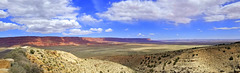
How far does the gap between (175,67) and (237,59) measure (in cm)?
743

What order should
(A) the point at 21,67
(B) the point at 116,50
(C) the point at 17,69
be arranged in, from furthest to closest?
1. (B) the point at 116,50
2. (A) the point at 21,67
3. (C) the point at 17,69

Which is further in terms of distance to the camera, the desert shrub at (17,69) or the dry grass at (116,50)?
the dry grass at (116,50)

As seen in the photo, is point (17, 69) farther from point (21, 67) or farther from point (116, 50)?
point (116, 50)

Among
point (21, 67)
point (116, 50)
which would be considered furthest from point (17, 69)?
point (116, 50)

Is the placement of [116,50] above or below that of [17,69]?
below

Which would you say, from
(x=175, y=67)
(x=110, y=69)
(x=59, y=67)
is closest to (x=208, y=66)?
(x=175, y=67)

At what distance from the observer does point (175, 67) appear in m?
21.9

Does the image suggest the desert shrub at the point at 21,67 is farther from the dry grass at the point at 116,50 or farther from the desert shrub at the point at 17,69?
the dry grass at the point at 116,50

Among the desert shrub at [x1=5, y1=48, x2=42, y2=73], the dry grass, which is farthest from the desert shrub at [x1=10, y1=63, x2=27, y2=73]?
the dry grass

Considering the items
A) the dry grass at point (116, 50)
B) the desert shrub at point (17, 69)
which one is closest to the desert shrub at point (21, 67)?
the desert shrub at point (17, 69)

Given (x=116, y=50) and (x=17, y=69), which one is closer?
(x=17, y=69)

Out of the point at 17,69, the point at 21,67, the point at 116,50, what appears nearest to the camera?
the point at 17,69

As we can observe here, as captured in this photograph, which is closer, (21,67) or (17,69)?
(17,69)

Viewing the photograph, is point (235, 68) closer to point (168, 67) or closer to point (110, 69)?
A: point (168, 67)
